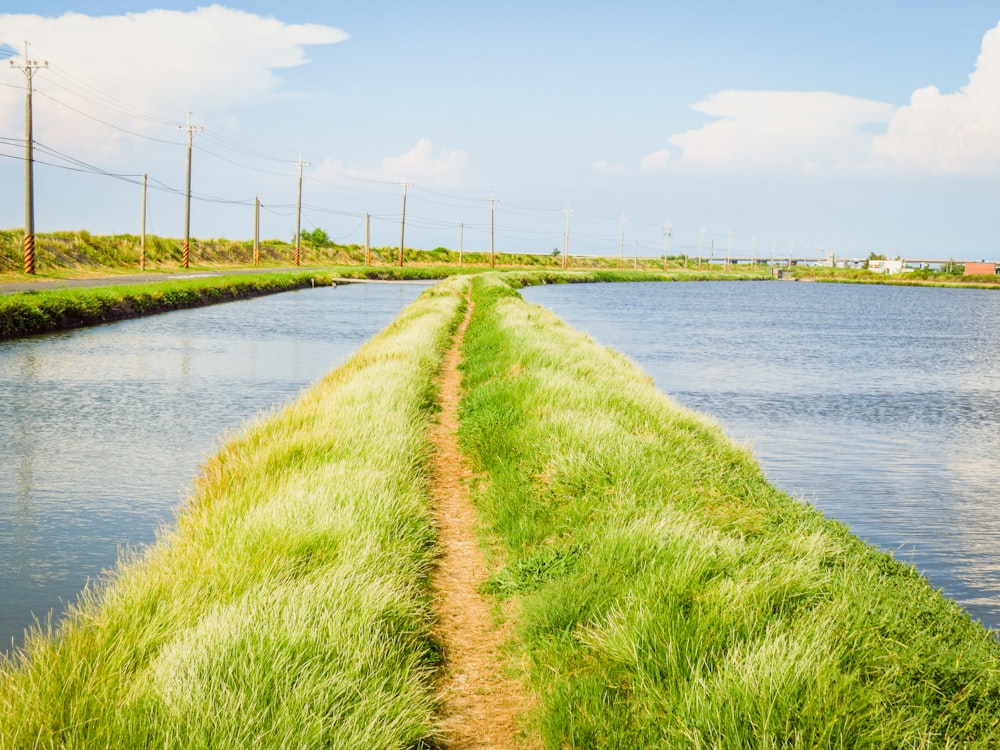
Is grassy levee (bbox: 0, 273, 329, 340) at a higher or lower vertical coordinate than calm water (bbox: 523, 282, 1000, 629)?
higher

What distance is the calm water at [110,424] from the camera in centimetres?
791

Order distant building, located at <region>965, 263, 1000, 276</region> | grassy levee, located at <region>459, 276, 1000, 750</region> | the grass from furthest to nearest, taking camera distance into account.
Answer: distant building, located at <region>965, 263, 1000, 276</region> < grassy levee, located at <region>459, 276, 1000, 750</region> < the grass

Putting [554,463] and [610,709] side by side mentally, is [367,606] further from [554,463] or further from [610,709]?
[554,463]

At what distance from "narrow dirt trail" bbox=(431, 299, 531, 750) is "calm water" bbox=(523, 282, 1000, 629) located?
4.49 m

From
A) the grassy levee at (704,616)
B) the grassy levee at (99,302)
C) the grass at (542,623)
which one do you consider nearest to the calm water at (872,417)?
the grassy levee at (704,616)

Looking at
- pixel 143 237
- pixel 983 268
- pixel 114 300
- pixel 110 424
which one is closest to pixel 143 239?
pixel 143 237

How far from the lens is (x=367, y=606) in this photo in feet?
16.4

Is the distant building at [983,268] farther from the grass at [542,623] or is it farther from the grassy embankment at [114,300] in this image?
the grass at [542,623]

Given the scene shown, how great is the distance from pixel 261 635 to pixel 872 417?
1672 cm

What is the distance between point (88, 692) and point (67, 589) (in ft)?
11.3

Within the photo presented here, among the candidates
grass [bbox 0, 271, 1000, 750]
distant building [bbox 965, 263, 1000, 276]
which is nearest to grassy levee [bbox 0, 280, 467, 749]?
grass [bbox 0, 271, 1000, 750]

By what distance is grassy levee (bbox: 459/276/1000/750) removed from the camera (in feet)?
13.1

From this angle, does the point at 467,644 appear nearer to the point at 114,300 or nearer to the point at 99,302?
the point at 99,302

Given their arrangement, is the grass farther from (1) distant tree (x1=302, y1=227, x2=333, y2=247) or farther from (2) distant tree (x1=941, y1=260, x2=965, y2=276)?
(2) distant tree (x1=941, y1=260, x2=965, y2=276)
